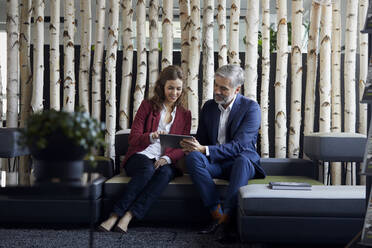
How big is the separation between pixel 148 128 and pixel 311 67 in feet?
5.37

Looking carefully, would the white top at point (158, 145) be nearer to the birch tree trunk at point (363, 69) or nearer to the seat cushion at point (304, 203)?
the seat cushion at point (304, 203)

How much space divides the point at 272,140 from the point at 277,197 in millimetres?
1671

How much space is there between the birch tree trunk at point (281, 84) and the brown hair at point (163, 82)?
1.00 metres

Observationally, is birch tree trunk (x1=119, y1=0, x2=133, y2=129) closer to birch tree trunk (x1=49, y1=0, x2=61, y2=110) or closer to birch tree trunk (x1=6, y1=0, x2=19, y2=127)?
birch tree trunk (x1=49, y1=0, x2=61, y2=110)

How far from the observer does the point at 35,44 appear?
12.5ft

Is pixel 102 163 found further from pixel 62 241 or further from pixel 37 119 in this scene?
pixel 37 119

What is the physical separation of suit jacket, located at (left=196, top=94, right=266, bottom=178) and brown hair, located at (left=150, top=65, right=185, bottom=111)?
10.9 inches

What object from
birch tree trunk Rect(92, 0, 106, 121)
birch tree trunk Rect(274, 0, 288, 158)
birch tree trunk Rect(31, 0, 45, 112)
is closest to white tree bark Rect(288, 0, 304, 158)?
birch tree trunk Rect(274, 0, 288, 158)

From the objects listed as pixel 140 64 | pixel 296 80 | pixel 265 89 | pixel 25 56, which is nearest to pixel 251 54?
pixel 265 89

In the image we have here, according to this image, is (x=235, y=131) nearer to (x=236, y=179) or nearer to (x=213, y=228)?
(x=236, y=179)

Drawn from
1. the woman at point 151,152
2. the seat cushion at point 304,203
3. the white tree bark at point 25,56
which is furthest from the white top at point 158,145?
the white tree bark at point 25,56

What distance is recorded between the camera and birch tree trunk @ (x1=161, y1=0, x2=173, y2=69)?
3830 mm

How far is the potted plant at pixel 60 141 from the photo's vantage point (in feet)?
4.58

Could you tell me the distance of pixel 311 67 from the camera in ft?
12.4
